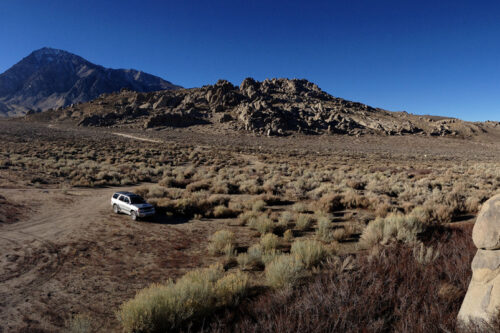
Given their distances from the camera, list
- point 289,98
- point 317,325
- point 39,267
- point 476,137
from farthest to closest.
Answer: point 289,98
point 476,137
point 39,267
point 317,325

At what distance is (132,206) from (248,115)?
86.6 meters

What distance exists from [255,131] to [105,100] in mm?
92299

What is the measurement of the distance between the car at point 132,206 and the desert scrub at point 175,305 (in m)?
7.42

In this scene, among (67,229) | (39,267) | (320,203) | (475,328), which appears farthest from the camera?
(320,203)

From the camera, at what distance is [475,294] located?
399cm

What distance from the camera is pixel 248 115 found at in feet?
314

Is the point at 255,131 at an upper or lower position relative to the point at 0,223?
upper

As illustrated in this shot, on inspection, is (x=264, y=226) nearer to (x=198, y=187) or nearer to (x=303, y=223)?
(x=303, y=223)

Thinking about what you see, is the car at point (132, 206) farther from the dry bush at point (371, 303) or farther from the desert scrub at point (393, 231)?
the desert scrub at point (393, 231)

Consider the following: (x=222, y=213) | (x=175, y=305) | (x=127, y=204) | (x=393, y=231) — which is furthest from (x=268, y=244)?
(x=127, y=204)

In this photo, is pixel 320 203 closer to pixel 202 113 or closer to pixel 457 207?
pixel 457 207

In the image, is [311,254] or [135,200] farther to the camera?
[135,200]

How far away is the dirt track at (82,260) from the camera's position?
17.4 feet

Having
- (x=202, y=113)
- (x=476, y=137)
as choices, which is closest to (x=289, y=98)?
(x=202, y=113)
